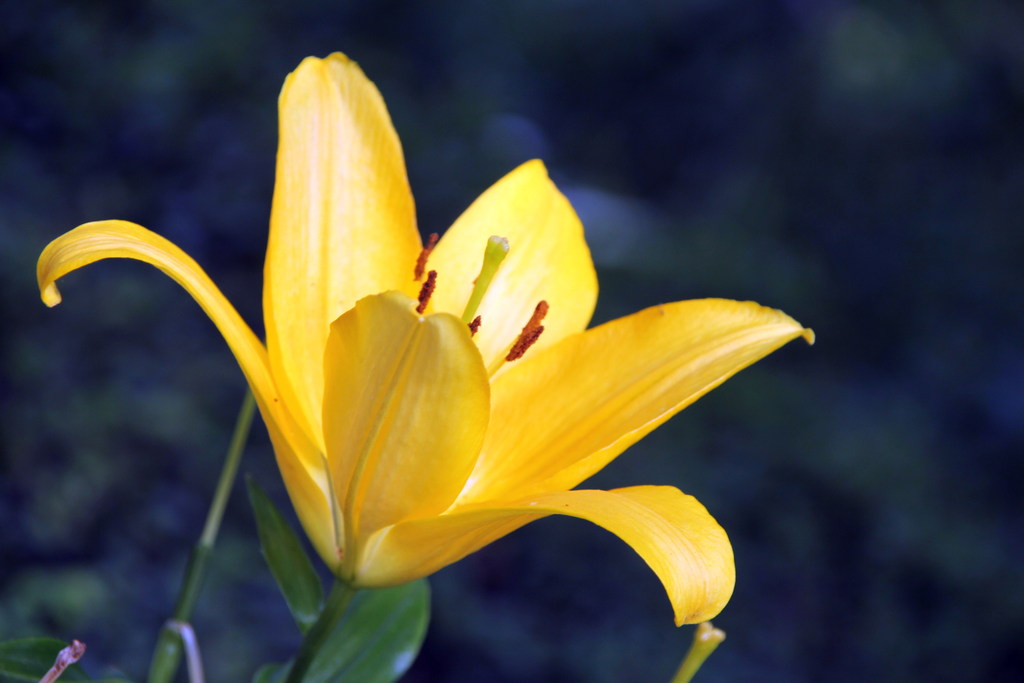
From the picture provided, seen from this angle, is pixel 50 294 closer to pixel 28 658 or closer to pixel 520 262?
pixel 28 658

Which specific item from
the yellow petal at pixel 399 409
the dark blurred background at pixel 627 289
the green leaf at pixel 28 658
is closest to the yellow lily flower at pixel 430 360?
the yellow petal at pixel 399 409

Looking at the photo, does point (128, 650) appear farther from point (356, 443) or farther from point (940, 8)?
point (940, 8)

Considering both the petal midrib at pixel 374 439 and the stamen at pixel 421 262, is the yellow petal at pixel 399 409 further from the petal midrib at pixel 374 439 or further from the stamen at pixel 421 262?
the stamen at pixel 421 262

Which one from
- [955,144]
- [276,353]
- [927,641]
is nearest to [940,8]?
[955,144]

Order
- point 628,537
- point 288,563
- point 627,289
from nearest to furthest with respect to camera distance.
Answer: point 628,537
point 288,563
point 627,289

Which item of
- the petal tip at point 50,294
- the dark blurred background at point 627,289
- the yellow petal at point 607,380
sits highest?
the petal tip at point 50,294

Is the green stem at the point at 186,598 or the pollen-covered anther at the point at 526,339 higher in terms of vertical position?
the pollen-covered anther at the point at 526,339

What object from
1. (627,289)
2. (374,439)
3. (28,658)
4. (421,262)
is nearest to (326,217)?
(421,262)

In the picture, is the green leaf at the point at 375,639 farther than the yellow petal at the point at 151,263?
Yes
